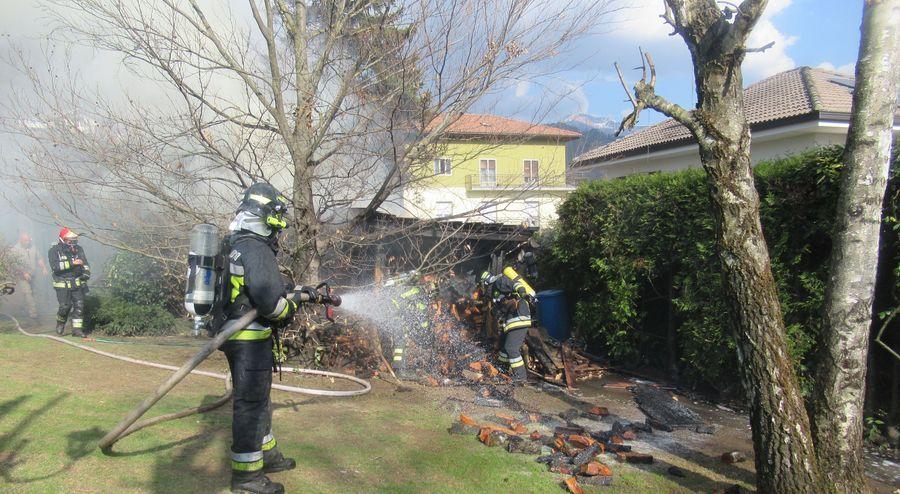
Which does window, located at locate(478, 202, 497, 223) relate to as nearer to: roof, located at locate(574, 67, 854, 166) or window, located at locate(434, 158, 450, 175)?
window, located at locate(434, 158, 450, 175)

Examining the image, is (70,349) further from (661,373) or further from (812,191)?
(812,191)

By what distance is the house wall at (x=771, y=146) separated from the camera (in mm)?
12562

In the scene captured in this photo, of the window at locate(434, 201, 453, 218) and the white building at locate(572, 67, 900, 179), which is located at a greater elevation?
the white building at locate(572, 67, 900, 179)

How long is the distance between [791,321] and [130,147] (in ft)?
25.0

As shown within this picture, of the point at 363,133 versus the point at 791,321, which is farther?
the point at 363,133

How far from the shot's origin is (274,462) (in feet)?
14.1

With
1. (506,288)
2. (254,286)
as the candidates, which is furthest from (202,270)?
(506,288)

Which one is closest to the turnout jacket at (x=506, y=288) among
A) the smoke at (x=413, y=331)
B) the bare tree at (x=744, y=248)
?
the smoke at (x=413, y=331)

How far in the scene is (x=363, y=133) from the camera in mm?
7258

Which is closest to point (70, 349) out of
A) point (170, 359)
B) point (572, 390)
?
point (170, 359)

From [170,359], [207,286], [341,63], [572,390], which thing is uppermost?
[341,63]

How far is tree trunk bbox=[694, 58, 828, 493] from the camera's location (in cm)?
377

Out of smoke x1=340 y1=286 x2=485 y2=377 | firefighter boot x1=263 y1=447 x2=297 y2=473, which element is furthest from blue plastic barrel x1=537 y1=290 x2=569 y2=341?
firefighter boot x1=263 y1=447 x2=297 y2=473

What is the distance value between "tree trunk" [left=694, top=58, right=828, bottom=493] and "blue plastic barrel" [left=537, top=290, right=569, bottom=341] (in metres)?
6.49
